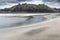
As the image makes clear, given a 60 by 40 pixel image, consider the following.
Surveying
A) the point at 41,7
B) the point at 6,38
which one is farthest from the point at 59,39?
the point at 41,7

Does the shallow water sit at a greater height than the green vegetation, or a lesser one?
greater

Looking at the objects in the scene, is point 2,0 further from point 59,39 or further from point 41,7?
point 59,39

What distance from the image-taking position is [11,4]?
9305 mm

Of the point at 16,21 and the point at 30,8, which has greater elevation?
the point at 16,21

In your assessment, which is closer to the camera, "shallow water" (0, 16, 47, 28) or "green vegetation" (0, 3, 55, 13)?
"shallow water" (0, 16, 47, 28)

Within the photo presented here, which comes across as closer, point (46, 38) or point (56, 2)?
point (46, 38)

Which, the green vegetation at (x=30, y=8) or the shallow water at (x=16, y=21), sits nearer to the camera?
the shallow water at (x=16, y=21)

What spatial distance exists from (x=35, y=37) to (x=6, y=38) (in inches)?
20.2

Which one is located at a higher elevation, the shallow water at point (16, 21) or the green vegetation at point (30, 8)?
the shallow water at point (16, 21)

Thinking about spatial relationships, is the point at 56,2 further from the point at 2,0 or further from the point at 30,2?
the point at 2,0

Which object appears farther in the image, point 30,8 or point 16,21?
point 30,8

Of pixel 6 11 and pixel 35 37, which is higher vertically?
pixel 35 37

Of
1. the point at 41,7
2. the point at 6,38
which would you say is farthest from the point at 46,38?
the point at 41,7

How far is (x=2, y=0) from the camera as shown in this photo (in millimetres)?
9055
